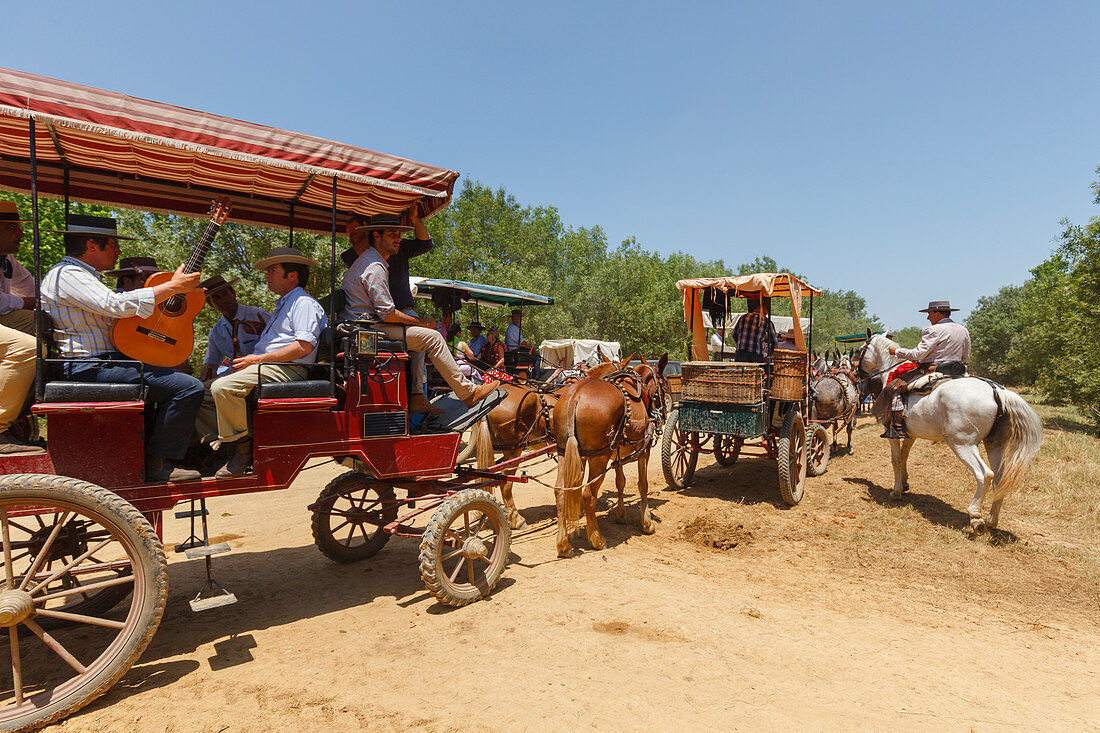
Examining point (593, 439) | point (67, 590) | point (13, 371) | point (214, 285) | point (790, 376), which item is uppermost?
point (214, 285)

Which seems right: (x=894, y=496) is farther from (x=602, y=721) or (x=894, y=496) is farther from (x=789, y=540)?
(x=602, y=721)

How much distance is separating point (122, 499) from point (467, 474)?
2.59 meters

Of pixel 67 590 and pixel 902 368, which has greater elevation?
pixel 902 368

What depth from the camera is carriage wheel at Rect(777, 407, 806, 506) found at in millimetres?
7352

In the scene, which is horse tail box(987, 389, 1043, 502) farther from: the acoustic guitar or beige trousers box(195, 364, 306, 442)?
the acoustic guitar

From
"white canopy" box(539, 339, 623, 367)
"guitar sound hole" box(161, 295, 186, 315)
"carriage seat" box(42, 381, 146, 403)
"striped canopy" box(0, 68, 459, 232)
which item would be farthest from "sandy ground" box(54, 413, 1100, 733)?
"white canopy" box(539, 339, 623, 367)

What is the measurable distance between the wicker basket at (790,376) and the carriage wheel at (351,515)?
5.54 meters

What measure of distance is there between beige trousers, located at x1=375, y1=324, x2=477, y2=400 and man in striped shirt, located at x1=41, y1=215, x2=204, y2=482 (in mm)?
1407

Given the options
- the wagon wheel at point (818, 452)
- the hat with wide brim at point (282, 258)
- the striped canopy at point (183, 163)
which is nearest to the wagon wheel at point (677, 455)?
the wagon wheel at point (818, 452)

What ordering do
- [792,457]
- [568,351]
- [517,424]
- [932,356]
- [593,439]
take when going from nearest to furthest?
[593,439] → [517,424] → [932,356] → [792,457] → [568,351]

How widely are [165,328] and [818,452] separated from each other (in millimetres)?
9951

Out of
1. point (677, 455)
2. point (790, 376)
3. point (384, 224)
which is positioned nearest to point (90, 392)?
point (384, 224)

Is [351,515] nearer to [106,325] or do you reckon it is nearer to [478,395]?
[478,395]

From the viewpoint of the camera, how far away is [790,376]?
25.4ft
